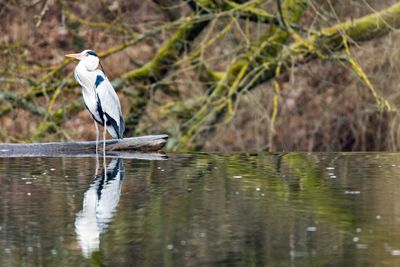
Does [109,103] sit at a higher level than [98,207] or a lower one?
higher

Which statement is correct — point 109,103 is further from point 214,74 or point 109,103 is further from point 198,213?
point 214,74

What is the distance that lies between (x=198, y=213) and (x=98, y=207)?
1.83ft

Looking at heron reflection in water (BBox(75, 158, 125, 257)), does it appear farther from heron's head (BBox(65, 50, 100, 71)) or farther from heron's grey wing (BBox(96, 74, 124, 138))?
heron's head (BBox(65, 50, 100, 71))

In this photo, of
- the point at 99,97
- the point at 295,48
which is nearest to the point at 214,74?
the point at 295,48

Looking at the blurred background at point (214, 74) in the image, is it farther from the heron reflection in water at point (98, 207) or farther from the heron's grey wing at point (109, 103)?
the heron reflection in water at point (98, 207)

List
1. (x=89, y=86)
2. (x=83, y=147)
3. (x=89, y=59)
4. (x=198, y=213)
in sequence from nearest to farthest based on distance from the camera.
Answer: (x=198, y=213), (x=83, y=147), (x=89, y=86), (x=89, y=59)

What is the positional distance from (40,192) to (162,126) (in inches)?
224

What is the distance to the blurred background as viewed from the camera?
12.3 metres

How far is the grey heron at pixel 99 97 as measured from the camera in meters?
9.57

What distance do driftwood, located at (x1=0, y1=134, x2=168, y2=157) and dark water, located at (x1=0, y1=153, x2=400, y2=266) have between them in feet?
0.95

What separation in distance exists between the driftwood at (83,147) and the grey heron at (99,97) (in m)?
0.21

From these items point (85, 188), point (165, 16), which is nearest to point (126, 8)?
point (165, 16)

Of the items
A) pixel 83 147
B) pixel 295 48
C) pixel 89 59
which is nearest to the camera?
pixel 83 147

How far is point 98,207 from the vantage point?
254 inches
